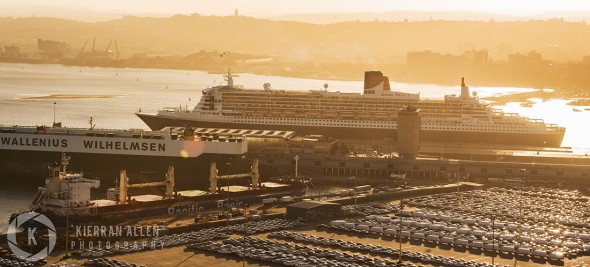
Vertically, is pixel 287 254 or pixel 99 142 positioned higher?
pixel 99 142

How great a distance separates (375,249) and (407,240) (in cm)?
299

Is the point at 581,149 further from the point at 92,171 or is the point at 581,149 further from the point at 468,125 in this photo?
the point at 92,171

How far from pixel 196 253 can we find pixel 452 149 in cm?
3684

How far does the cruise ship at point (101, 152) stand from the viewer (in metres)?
62.4

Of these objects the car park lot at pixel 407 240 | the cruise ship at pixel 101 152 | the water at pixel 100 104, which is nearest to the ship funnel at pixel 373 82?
the water at pixel 100 104

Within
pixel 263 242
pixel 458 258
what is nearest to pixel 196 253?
pixel 263 242

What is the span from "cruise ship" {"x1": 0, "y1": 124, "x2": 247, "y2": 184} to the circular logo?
678 inches

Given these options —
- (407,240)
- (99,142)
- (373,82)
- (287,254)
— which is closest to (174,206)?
(287,254)

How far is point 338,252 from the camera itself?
4044 centimetres

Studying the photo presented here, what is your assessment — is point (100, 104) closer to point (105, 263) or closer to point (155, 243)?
point (155, 243)

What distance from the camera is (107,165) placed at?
205 ft

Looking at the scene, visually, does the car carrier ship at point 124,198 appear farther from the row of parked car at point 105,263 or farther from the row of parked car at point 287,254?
the row of parked car at point 287,254

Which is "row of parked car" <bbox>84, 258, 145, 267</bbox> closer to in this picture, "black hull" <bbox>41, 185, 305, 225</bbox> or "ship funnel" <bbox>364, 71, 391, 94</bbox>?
"black hull" <bbox>41, 185, 305, 225</bbox>

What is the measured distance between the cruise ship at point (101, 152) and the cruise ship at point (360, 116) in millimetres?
19628
